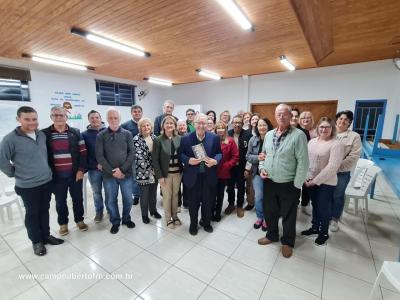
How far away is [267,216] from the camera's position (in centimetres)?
226

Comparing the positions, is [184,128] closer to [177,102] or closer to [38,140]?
[38,140]

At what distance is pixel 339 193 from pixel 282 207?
90cm

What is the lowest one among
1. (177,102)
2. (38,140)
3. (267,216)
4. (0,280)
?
(0,280)

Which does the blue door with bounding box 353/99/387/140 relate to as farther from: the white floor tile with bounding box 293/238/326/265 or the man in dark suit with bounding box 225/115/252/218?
the white floor tile with bounding box 293/238/326/265

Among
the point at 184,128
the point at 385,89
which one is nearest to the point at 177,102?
the point at 184,128

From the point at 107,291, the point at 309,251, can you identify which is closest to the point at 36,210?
the point at 107,291

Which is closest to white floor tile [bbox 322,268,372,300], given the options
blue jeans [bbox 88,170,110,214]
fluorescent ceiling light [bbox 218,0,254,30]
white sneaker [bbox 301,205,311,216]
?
white sneaker [bbox 301,205,311,216]

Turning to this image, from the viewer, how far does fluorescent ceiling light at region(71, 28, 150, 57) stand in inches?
132

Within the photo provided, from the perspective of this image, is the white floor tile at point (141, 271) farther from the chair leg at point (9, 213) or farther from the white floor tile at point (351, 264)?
the chair leg at point (9, 213)

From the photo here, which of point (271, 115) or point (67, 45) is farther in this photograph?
point (271, 115)

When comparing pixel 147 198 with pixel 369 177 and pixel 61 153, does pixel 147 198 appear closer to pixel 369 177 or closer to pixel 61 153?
pixel 61 153

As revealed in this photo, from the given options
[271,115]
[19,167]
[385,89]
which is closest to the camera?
[19,167]

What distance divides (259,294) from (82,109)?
736cm

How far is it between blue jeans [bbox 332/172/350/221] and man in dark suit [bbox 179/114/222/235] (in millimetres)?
1476
